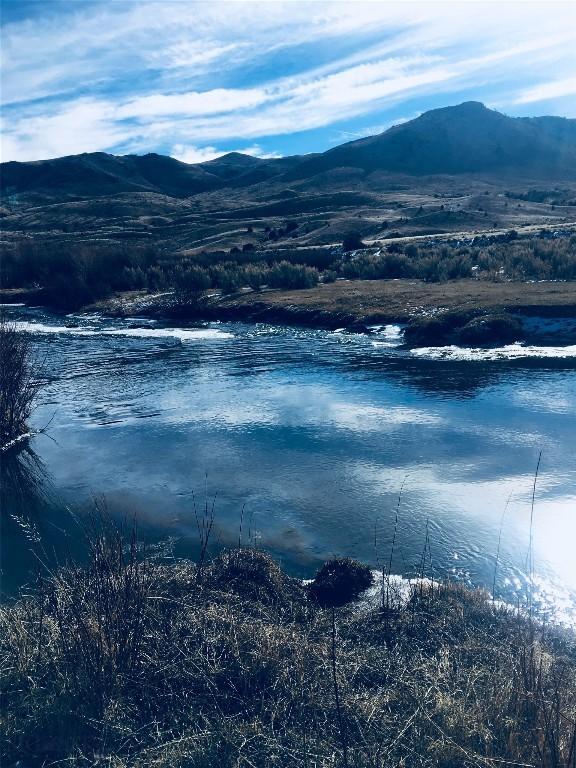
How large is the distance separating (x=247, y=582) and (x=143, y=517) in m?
4.47

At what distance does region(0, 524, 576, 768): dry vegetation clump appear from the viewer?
630cm

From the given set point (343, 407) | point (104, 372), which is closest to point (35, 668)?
point (343, 407)

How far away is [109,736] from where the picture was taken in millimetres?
6547

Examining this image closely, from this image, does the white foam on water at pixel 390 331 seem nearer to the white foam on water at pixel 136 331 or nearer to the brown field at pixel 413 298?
the brown field at pixel 413 298

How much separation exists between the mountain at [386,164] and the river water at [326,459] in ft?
406

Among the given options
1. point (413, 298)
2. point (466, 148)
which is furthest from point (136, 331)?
point (466, 148)

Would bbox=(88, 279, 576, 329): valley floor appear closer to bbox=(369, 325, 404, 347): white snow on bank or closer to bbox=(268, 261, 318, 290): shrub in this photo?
bbox=(369, 325, 404, 347): white snow on bank

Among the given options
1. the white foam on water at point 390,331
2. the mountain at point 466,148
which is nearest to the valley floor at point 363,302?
the white foam on water at point 390,331

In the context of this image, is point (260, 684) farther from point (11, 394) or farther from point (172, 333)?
point (172, 333)

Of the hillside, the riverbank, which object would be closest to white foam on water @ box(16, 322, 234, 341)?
the riverbank

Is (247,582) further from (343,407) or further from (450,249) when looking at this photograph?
(450,249)

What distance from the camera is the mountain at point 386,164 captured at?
154375mm

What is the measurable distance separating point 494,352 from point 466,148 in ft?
521

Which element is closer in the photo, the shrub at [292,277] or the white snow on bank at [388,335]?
the white snow on bank at [388,335]
